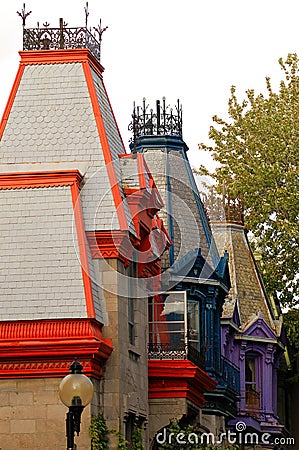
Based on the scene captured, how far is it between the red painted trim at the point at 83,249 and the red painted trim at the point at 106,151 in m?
0.86

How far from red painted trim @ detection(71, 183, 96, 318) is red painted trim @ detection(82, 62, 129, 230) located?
86 cm

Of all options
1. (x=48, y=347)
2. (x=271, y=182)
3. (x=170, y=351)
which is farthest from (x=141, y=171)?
(x=271, y=182)

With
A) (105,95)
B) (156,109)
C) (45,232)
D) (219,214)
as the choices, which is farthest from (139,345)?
(219,214)

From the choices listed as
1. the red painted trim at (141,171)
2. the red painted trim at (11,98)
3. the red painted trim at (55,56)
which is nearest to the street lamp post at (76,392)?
the red painted trim at (141,171)

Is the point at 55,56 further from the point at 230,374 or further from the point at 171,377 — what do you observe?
the point at 230,374

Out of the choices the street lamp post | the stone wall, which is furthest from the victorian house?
the street lamp post

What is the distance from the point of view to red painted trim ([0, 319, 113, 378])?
94.8ft

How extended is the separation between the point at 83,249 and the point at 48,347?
7.78ft

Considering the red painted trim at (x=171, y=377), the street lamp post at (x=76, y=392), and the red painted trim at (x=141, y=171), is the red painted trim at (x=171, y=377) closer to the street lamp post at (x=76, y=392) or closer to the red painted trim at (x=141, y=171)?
the red painted trim at (x=141, y=171)

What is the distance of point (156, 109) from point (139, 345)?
11.1 meters

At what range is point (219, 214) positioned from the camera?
168 ft

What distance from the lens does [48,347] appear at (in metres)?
29.0

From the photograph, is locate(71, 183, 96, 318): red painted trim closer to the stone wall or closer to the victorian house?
the victorian house

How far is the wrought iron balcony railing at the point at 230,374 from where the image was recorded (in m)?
44.2
